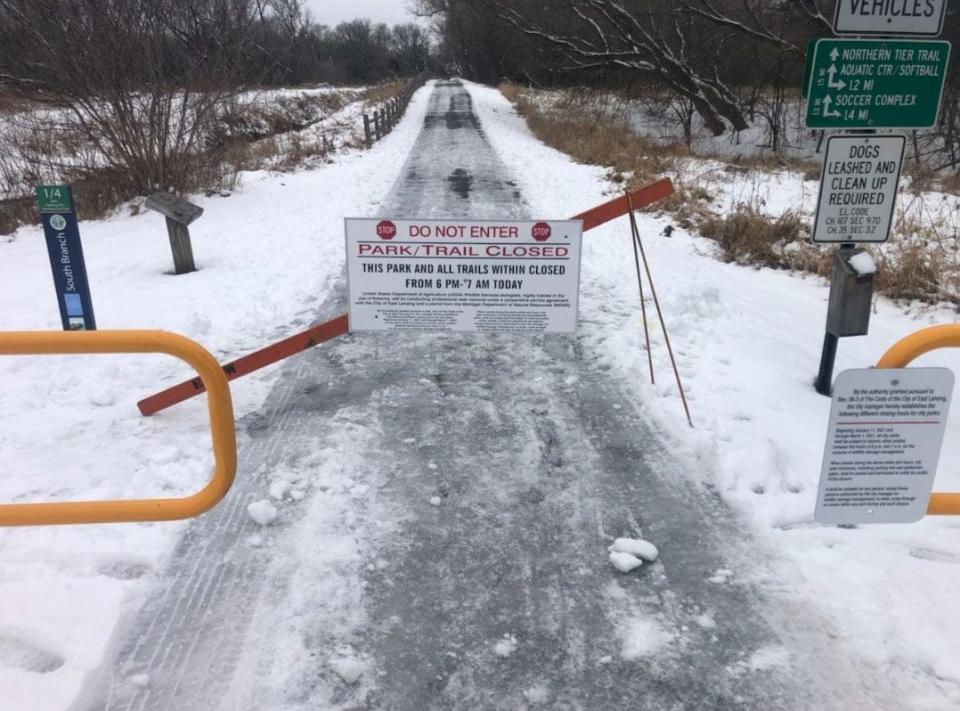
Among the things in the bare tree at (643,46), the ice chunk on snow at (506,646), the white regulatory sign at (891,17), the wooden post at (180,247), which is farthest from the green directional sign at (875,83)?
the bare tree at (643,46)

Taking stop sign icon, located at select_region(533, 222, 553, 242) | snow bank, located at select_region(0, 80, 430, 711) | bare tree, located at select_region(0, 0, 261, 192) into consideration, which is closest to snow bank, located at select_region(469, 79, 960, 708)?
stop sign icon, located at select_region(533, 222, 553, 242)

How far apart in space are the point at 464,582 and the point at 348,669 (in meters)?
0.66

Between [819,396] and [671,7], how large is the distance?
67.9ft

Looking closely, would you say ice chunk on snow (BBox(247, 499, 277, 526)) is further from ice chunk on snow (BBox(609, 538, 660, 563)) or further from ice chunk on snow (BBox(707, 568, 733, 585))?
ice chunk on snow (BBox(707, 568, 733, 585))

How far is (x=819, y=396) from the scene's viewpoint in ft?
15.5

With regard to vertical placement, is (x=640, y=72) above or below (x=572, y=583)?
above

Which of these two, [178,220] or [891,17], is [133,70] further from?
[891,17]

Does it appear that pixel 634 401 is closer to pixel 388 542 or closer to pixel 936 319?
pixel 388 542

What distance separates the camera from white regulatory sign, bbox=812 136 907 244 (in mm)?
3990

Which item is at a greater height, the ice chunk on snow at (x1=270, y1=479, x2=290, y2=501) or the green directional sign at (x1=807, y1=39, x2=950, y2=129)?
the green directional sign at (x1=807, y1=39, x2=950, y2=129)

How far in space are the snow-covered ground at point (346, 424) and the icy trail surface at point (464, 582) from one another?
68 millimetres

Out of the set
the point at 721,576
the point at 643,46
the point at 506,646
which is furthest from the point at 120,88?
the point at 643,46

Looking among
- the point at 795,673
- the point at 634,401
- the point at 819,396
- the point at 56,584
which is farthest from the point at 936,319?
the point at 56,584

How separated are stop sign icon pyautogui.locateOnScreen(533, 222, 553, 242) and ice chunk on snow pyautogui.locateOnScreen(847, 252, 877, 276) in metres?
1.97
